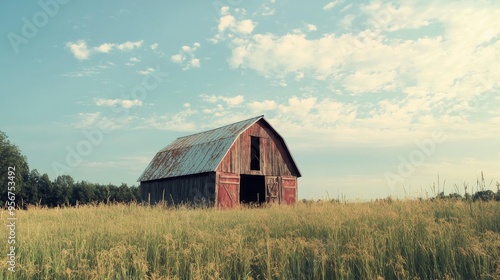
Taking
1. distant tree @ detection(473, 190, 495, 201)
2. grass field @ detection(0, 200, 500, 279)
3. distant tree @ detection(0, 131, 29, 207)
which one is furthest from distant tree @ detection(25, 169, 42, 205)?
distant tree @ detection(473, 190, 495, 201)

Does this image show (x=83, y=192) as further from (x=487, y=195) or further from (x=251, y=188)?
(x=487, y=195)

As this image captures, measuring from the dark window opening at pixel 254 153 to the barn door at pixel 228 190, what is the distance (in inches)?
108

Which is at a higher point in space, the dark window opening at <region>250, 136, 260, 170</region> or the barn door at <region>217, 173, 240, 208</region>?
the dark window opening at <region>250, 136, 260, 170</region>

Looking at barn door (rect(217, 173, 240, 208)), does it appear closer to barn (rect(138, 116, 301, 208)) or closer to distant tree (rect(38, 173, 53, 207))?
barn (rect(138, 116, 301, 208))

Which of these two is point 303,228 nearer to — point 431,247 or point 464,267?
point 431,247

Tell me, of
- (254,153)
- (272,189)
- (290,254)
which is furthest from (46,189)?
(290,254)

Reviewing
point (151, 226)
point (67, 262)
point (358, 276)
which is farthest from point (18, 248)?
point (358, 276)

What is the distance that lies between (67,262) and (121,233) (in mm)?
1857

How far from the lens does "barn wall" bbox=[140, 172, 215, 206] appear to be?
2358cm

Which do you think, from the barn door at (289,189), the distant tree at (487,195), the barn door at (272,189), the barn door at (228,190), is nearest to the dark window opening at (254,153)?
the barn door at (272,189)

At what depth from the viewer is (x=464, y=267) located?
6414 mm

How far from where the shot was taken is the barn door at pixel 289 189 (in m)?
26.5

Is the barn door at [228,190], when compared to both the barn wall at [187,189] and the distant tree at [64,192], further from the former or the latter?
the distant tree at [64,192]

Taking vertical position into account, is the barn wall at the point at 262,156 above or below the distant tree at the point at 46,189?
above
